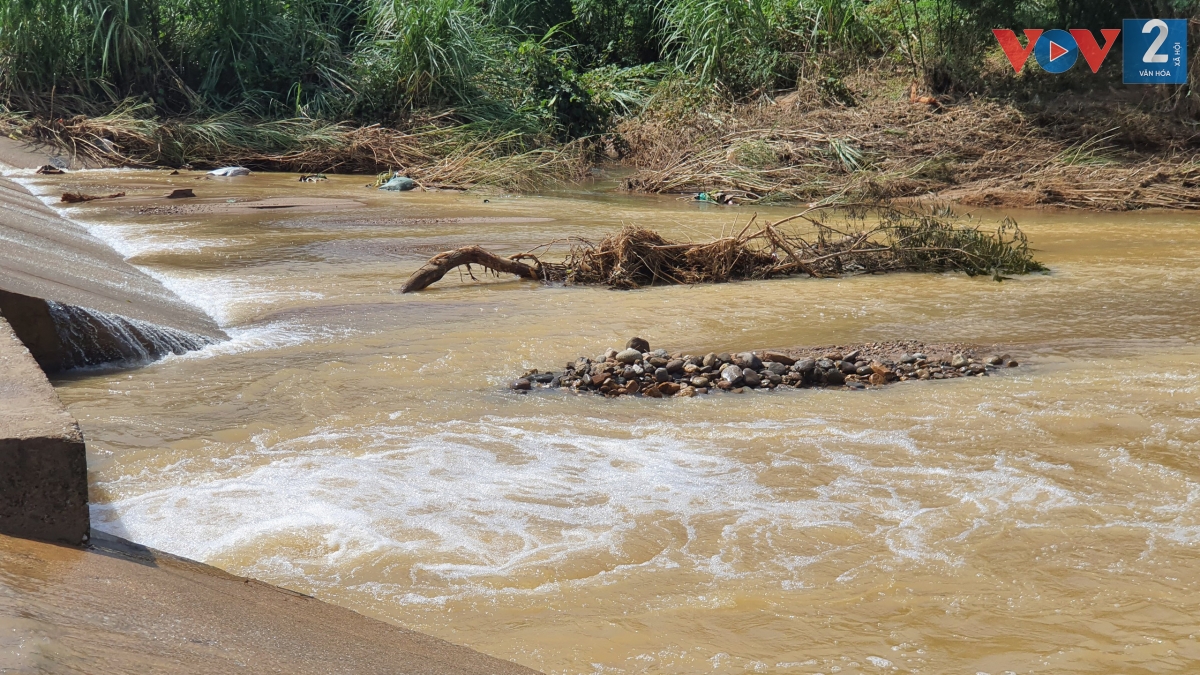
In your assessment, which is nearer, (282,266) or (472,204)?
(282,266)

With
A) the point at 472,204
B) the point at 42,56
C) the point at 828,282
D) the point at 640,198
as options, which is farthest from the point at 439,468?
the point at 42,56

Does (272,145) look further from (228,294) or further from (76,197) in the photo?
(228,294)

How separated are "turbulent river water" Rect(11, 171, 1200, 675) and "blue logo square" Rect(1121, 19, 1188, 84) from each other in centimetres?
873

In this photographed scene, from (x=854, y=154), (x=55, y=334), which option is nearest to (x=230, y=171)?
(x=854, y=154)

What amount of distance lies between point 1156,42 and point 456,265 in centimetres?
1147

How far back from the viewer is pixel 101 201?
36.4ft

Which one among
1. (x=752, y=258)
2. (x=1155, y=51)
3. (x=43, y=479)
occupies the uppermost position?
(x=1155, y=51)

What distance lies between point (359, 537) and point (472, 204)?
9.11 meters

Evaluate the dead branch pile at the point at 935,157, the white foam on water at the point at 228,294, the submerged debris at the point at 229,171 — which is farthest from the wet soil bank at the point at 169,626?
the submerged debris at the point at 229,171

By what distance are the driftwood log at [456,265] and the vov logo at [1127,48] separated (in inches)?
415

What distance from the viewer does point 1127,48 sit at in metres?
14.7

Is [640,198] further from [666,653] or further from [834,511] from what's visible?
[666,653]

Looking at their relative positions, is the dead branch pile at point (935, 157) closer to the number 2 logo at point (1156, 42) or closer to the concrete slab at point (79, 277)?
the number 2 logo at point (1156, 42)

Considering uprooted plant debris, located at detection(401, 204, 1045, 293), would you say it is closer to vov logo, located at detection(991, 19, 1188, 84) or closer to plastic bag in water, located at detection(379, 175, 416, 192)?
plastic bag in water, located at detection(379, 175, 416, 192)
